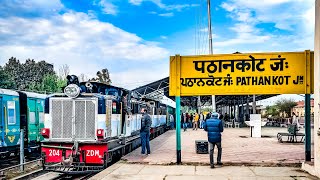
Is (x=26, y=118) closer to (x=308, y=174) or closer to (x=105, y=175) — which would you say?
(x=105, y=175)

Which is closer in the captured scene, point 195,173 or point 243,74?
point 195,173

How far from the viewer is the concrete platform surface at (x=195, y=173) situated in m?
9.74

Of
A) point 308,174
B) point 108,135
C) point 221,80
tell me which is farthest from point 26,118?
point 308,174

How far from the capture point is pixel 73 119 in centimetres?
1173

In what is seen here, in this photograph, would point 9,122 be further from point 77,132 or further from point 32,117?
point 77,132

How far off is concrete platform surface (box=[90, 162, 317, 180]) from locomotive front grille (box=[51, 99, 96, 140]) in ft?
4.68

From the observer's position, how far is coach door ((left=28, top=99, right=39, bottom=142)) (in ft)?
54.5

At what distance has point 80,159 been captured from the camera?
1137 centimetres

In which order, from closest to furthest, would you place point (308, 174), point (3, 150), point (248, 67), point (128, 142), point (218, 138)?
point (308, 174), point (218, 138), point (248, 67), point (3, 150), point (128, 142)

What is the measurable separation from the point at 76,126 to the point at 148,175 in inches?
118

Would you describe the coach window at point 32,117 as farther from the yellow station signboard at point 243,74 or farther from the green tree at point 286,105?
the green tree at point 286,105

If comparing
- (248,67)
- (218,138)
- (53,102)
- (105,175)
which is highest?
(248,67)

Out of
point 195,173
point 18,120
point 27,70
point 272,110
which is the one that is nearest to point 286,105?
point 272,110

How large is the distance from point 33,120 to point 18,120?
1732 millimetres
